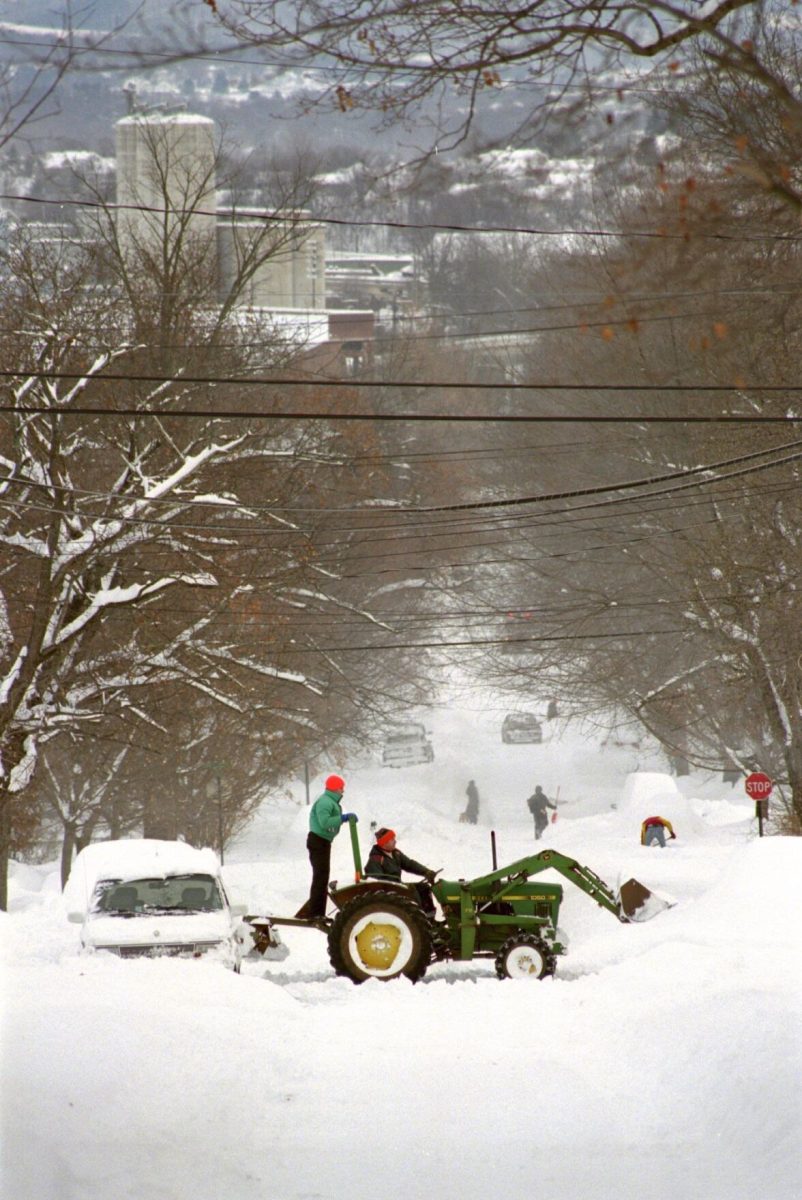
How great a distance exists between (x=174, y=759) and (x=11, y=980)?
19995 mm

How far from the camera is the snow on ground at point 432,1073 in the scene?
748 centimetres

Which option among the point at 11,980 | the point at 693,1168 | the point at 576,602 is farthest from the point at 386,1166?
the point at 576,602

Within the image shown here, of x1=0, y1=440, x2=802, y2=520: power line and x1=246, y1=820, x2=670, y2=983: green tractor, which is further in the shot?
x1=0, y1=440, x2=802, y2=520: power line

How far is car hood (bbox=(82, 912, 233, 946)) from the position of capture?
13664 mm

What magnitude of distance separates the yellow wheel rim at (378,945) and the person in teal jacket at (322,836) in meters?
0.76

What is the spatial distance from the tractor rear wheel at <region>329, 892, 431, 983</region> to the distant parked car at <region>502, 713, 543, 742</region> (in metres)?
48.4

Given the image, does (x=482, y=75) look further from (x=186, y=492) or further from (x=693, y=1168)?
(x=186, y=492)

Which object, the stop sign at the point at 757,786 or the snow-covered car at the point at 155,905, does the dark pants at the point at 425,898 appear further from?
the stop sign at the point at 757,786

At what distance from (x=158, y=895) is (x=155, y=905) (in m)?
0.19

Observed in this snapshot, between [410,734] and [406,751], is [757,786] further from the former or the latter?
[410,734]

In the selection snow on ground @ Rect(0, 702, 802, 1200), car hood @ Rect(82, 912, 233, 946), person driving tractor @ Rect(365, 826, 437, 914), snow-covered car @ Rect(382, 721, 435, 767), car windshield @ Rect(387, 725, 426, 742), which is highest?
car windshield @ Rect(387, 725, 426, 742)

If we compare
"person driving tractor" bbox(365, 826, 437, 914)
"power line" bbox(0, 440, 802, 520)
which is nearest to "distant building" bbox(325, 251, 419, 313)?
"power line" bbox(0, 440, 802, 520)

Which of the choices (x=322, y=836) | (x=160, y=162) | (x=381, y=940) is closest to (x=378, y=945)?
(x=381, y=940)

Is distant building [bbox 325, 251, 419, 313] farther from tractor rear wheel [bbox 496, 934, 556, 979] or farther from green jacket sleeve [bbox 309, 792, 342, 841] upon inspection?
tractor rear wheel [bbox 496, 934, 556, 979]
